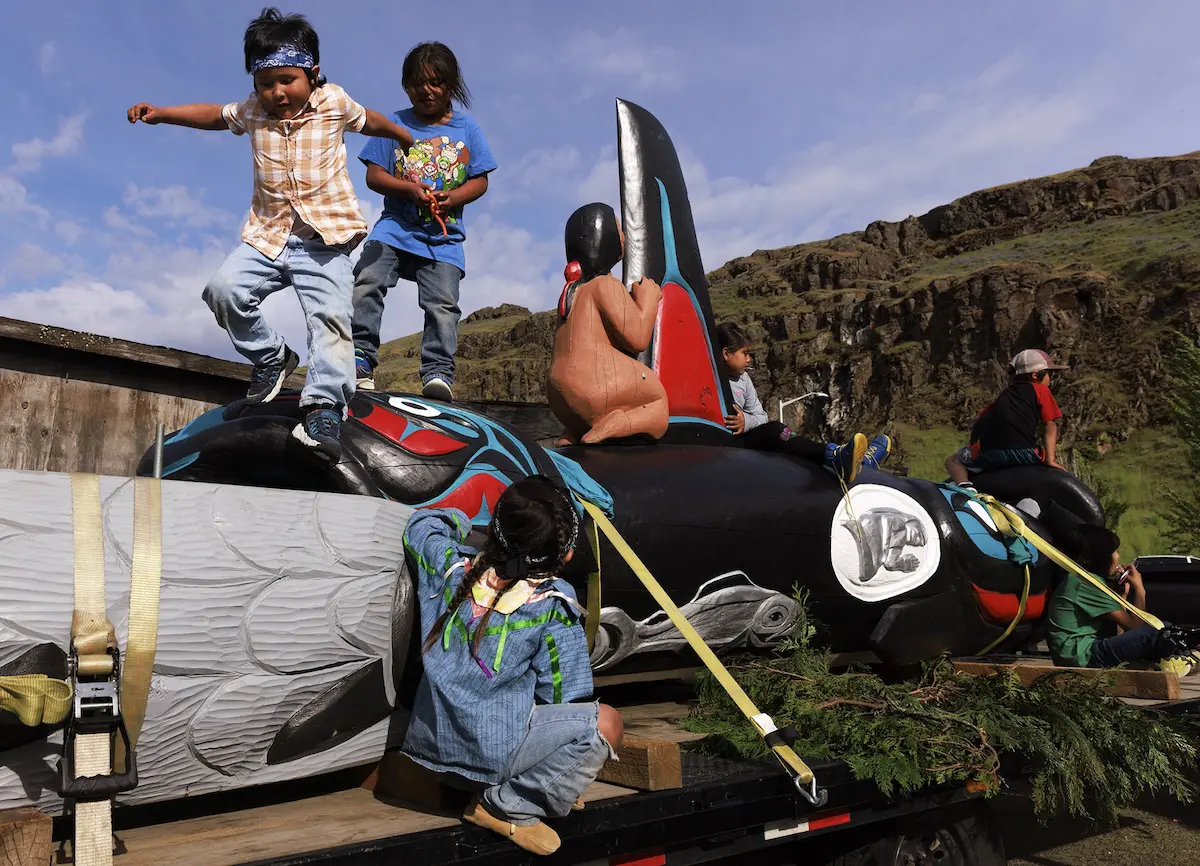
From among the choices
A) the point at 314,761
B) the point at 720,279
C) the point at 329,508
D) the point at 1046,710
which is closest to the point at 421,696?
the point at 314,761

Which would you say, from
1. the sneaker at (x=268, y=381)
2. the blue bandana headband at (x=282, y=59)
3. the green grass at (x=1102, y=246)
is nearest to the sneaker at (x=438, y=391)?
the sneaker at (x=268, y=381)

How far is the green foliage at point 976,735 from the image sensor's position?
2.88m

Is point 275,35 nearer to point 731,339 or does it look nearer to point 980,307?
point 731,339

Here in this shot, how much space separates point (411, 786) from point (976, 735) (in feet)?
5.64

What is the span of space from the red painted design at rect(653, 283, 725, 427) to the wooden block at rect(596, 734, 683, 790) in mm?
2053

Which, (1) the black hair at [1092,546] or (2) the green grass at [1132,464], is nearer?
(1) the black hair at [1092,546]

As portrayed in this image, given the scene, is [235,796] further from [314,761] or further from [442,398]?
[442,398]

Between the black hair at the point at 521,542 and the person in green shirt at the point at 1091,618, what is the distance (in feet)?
10.9

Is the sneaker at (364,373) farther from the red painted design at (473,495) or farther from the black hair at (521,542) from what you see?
the black hair at (521,542)

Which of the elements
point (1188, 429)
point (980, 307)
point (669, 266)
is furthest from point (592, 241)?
point (980, 307)

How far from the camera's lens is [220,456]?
9.30ft

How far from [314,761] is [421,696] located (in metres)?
0.29

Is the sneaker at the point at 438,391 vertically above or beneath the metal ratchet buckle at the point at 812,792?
above

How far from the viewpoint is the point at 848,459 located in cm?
411
